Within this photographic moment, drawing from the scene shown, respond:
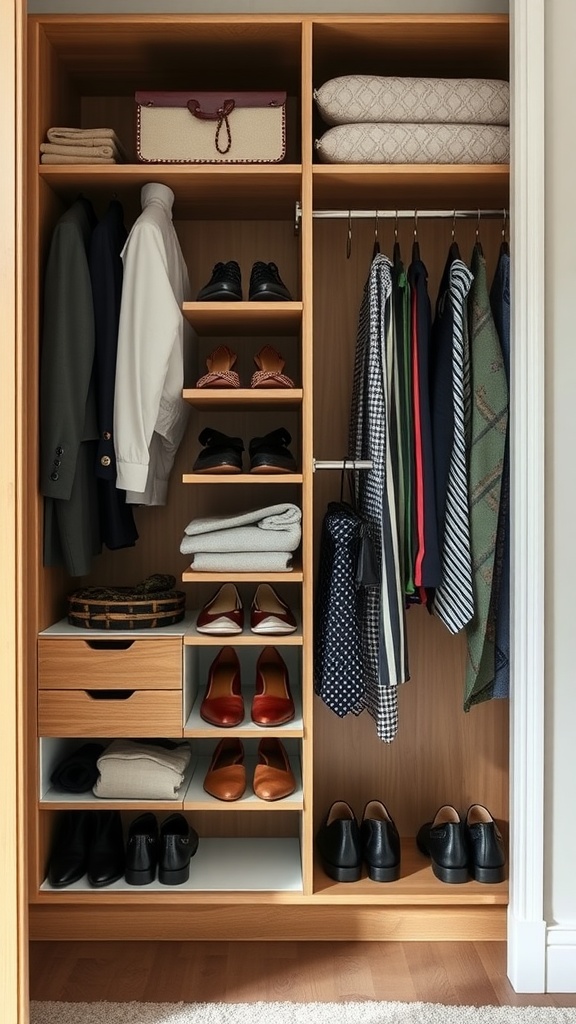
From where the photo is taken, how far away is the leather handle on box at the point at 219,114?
212 centimetres

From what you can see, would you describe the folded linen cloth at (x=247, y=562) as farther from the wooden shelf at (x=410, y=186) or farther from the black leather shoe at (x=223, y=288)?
the wooden shelf at (x=410, y=186)

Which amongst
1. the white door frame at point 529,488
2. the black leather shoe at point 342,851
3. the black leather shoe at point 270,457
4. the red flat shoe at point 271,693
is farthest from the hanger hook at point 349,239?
the black leather shoe at point 342,851

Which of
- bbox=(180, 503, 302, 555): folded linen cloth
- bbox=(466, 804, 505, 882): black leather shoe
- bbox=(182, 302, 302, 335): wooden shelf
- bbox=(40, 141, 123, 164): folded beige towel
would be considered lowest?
bbox=(466, 804, 505, 882): black leather shoe

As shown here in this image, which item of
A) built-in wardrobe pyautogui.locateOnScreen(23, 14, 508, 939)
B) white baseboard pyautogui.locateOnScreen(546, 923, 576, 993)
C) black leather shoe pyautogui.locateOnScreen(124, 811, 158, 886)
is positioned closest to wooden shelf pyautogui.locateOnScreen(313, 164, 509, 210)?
built-in wardrobe pyautogui.locateOnScreen(23, 14, 508, 939)

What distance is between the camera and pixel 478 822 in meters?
2.26

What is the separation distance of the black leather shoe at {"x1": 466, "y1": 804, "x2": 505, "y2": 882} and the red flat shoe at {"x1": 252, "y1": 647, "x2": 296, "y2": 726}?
0.57m

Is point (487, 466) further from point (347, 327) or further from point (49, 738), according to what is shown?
point (49, 738)

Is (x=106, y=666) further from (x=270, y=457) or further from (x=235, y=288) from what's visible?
(x=235, y=288)

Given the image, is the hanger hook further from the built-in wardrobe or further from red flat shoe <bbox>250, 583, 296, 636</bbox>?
red flat shoe <bbox>250, 583, 296, 636</bbox>

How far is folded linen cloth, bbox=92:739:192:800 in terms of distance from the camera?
2.13 m

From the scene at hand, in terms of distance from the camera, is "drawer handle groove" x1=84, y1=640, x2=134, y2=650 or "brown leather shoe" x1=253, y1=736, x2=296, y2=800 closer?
"brown leather shoe" x1=253, y1=736, x2=296, y2=800

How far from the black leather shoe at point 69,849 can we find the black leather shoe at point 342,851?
0.62 m

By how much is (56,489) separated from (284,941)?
127cm

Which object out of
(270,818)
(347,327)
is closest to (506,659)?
(270,818)
